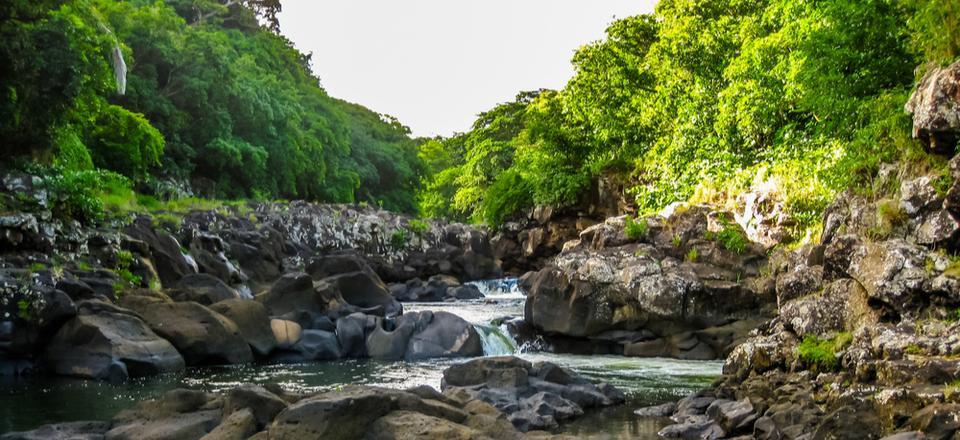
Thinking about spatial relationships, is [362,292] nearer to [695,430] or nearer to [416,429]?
[695,430]

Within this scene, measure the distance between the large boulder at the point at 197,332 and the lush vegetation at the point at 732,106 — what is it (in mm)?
13484

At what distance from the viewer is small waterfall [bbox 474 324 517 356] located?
21.8 m

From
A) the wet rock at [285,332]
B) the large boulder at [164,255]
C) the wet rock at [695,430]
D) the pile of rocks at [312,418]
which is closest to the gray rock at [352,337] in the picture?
the wet rock at [285,332]

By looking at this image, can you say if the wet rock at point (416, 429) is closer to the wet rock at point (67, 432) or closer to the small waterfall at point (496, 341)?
the wet rock at point (67, 432)

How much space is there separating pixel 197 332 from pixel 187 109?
35.7m

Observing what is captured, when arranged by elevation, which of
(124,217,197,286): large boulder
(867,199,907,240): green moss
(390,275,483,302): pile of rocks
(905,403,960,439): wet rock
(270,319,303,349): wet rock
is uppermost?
(124,217,197,286): large boulder

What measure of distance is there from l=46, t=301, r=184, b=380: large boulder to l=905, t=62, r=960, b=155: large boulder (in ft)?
47.8

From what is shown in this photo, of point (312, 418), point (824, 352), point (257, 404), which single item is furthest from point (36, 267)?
point (824, 352)

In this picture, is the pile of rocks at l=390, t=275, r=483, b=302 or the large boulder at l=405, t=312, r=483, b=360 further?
the pile of rocks at l=390, t=275, r=483, b=302

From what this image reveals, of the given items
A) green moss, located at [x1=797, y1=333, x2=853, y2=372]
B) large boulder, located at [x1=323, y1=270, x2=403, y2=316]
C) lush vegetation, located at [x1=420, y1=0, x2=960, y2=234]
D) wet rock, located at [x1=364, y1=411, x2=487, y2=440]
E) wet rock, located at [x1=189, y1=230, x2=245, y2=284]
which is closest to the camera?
wet rock, located at [x1=364, y1=411, x2=487, y2=440]

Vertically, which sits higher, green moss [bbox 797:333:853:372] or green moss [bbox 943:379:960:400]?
green moss [bbox 797:333:853:372]

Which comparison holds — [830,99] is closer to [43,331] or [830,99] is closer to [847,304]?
[847,304]

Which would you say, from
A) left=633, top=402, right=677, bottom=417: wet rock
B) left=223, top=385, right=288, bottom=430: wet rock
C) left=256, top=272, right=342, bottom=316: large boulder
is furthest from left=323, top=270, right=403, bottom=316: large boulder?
left=223, top=385, right=288, bottom=430: wet rock

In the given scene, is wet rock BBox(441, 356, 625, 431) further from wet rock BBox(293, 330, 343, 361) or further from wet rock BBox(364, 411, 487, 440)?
wet rock BBox(293, 330, 343, 361)
